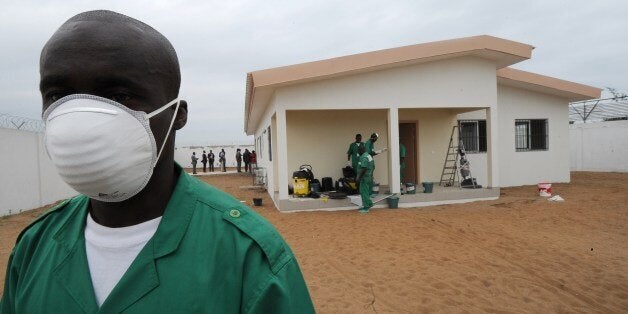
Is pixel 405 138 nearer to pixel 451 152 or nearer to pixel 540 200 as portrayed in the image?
pixel 451 152

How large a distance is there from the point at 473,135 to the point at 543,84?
8.18ft

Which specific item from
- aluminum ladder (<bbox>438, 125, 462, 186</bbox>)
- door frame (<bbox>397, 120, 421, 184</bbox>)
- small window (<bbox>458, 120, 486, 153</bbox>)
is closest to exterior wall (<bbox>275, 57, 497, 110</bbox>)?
aluminum ladder (<bbox>438, 125, 462, 186</bbox>)

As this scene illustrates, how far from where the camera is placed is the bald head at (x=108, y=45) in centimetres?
95

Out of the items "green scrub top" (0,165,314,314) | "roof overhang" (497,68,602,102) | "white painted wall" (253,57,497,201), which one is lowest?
"green scrub top" (0,165,314,314)

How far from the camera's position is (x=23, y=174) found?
10359 millimetres

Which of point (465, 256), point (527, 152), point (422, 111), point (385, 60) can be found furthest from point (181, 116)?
point (527, 152)

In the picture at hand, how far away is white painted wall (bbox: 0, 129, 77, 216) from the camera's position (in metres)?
9.65

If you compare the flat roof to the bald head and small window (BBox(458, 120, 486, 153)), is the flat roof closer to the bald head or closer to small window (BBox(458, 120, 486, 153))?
small window (BBox(458, 120, 486, 153))

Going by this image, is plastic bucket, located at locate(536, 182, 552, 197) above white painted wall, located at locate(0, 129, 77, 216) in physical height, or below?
below

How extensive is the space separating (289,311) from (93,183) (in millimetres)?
616

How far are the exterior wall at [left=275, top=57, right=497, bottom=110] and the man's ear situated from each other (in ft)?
24.9

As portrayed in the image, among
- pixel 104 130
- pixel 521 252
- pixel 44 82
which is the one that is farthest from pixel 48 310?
pixel 521 252

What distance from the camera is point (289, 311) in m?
0.94

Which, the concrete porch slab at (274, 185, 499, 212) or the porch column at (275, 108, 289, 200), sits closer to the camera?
the porch column at (275, 108, 289, 200)
